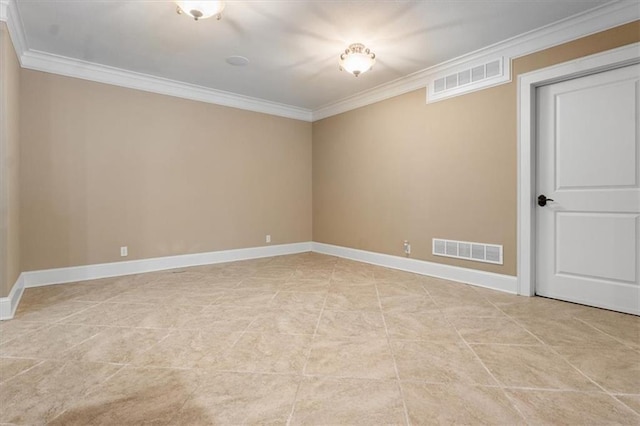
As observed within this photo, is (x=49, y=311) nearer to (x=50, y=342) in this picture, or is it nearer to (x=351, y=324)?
(x=50, y=342)

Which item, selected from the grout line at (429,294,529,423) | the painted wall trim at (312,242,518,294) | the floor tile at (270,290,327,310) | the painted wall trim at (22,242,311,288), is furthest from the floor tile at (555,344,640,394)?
the painted wall trim at (22,242,311,288)

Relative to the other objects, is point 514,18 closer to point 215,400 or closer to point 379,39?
point 379,39

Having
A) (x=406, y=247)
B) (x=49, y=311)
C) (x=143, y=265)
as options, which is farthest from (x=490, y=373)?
(x=143, y=265)

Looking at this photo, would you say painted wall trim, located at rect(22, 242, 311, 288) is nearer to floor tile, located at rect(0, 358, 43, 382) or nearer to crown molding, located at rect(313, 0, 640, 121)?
floor tile, located at rect(0, 358, 43, 382)

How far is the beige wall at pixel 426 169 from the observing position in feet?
11.6

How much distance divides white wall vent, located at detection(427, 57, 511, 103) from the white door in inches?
18.8

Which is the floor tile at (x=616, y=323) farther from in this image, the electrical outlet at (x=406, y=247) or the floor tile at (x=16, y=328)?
the floor tile at (x=16, y=328)

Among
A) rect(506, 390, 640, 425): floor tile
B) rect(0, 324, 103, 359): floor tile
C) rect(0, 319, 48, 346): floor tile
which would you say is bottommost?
rect(506, 390, 640, 425): floor tile

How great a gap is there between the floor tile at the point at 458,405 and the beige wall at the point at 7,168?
338 centimetres

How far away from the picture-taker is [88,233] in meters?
4.11

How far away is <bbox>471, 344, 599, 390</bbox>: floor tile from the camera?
177cm

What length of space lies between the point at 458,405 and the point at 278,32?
11.4ft

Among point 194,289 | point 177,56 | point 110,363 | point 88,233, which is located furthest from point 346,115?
point 110,363

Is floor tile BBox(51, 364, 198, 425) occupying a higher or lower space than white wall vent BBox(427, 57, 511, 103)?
lower
